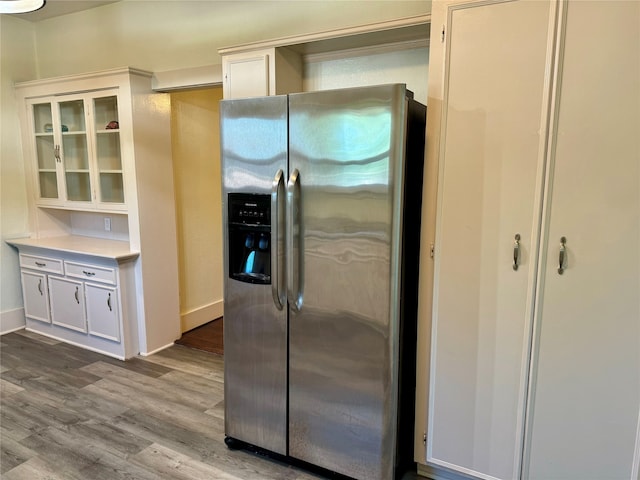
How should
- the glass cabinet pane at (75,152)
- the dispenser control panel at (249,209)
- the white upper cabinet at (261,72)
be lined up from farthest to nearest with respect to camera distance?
the glass cabinet pane at (75,152)
the white upper cabinet at (261,72)
the dispenser control panel at (249,209)

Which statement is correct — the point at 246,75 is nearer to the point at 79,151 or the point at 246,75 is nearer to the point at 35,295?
the point at 79,151

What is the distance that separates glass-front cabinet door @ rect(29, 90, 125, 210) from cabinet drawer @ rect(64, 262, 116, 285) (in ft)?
1.72

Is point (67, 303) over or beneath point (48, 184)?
beneath

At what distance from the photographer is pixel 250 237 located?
2225 mm

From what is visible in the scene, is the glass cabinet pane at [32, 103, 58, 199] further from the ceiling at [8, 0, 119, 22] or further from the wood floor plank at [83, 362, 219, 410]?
the wood floor plank at [83, 362, 219, 410]

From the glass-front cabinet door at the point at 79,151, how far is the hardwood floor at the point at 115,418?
4.51 feet

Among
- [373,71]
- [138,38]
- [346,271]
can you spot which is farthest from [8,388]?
[373,71]

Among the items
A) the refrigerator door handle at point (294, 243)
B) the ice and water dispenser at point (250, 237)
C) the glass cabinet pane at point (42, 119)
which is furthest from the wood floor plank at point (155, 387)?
the glass cabinet pane at point (42, 119)

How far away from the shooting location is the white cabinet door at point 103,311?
3488 millimetres

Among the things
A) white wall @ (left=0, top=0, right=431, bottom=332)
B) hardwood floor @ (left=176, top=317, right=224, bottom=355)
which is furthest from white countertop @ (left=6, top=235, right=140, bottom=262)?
hardwood floor @ (left=176, top=317, right=224, bottom=355)

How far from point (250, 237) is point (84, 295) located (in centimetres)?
225

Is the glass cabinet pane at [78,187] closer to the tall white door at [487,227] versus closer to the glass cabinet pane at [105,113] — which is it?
the glass cabinet pane at [105,113]

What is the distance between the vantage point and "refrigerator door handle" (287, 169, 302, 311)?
2.01 meters

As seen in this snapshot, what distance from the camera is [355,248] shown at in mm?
1931
